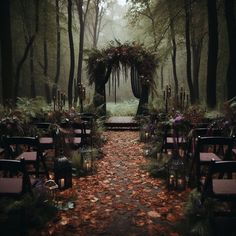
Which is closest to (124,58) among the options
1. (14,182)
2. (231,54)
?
(231,54)

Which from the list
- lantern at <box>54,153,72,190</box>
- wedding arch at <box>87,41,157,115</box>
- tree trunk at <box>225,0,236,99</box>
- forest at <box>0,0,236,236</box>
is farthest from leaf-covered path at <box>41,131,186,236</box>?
wedding arch at <box>87,41,157,115</box>

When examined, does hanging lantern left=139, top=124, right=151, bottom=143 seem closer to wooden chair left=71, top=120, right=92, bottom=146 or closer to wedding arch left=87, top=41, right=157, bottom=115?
wooden chair left=71, top=120, right=92, bottom=146

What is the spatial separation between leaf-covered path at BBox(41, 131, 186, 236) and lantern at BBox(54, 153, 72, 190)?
0.58 ft

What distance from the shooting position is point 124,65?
15438 mm

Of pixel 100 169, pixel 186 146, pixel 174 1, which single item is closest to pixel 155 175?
pixel 186 146

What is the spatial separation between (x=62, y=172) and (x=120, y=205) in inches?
49.1

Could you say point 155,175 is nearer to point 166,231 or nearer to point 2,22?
point 166,231

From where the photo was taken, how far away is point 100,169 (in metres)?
7.27

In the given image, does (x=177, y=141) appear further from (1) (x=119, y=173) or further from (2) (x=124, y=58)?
(2) (x=124, y=58)

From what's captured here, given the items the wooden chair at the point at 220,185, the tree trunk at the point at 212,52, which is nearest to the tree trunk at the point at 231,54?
the tree trunk at the point at 212,52

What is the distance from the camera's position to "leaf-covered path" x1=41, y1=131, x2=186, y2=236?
4121mm

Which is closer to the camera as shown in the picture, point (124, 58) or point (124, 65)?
point (124, 58)

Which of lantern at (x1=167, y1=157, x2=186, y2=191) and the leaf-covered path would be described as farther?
lantern at (x1=167, y1=157, x2=186, y2=191)

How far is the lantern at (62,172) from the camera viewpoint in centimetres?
557
